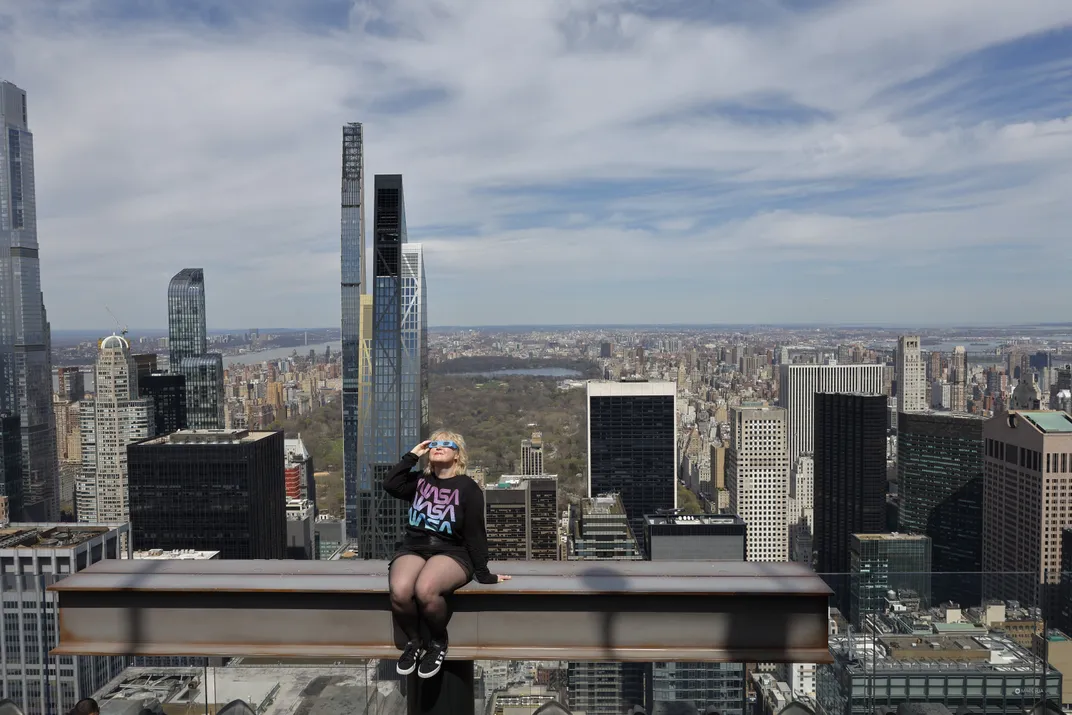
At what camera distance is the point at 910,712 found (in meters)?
1.59

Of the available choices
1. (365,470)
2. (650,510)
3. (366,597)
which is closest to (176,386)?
(365,470)

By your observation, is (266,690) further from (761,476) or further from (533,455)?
(761,476)

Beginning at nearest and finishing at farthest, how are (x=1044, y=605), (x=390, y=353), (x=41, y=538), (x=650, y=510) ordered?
(x=1044, y=605) < (x=41, y=538) < (x=390, y=353) < (x=650, y=510)

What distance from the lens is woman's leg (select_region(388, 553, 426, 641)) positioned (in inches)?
53.6

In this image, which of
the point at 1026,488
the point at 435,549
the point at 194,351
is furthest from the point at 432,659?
the point at 194,351

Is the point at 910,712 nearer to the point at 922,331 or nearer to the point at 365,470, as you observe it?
the point at 365,470

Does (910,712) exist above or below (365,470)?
above

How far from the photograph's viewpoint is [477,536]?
1.44 metres

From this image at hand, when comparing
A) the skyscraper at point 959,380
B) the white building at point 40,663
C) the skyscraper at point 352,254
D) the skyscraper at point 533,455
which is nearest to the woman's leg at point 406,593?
the white building at point 40,663

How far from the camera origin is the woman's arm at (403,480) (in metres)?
1.55

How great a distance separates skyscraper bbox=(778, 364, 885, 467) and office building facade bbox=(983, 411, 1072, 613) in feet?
25.5

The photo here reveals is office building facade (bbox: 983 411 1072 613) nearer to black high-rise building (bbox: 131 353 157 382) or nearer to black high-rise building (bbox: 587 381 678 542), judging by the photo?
black high-rise building (bbox: 587 381 678 542)

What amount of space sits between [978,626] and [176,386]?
30.0 meters

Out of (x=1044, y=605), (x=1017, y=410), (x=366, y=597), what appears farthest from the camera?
(x=1017, y=410)
